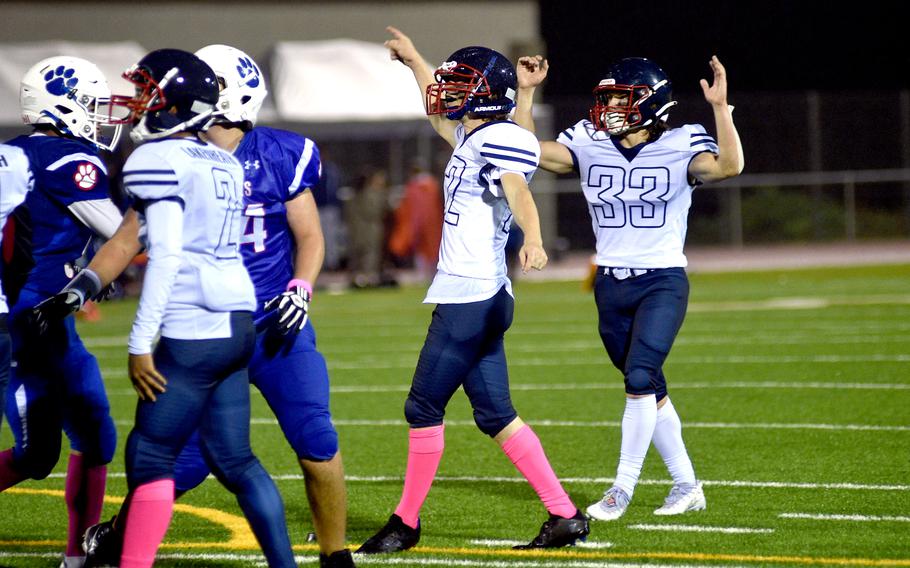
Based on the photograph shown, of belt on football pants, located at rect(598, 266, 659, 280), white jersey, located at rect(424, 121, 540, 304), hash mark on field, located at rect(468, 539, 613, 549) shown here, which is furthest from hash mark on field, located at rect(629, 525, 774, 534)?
white jersey, located at rect(424, 121, 540, 304)

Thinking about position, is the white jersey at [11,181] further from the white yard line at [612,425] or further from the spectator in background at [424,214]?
the spectator in background at [424,214]

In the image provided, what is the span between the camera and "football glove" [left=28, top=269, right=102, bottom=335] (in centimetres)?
469

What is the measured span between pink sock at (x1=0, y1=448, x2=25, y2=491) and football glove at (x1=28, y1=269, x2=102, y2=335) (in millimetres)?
739

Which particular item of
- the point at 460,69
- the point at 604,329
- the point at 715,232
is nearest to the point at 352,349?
the point at 604,329

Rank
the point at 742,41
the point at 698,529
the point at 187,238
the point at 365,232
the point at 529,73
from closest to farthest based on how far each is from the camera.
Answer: the point at 187,238 < the point at 698,529 < the point at 529,73 < the point at 365,232 < the point at 742,41

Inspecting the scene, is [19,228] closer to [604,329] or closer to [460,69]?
[460,69]

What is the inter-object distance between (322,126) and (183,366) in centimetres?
1735

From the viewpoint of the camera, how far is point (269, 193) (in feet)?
16.4

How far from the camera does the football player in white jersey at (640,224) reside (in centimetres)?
600

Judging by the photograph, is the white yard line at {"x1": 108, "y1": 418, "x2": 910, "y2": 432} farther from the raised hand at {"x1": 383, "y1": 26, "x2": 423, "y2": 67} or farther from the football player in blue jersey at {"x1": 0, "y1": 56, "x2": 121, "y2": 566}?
the football player in blue jersey at {"x1": 0, "y1": 56, "x2": 121, "y2": 566}

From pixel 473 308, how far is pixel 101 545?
1.58 meters

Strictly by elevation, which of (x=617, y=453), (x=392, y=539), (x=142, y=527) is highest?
(x=142, y=527)

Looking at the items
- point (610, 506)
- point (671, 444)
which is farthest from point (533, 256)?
point (671, 444)

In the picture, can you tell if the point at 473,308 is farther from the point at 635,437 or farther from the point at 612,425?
the point at 612,425
